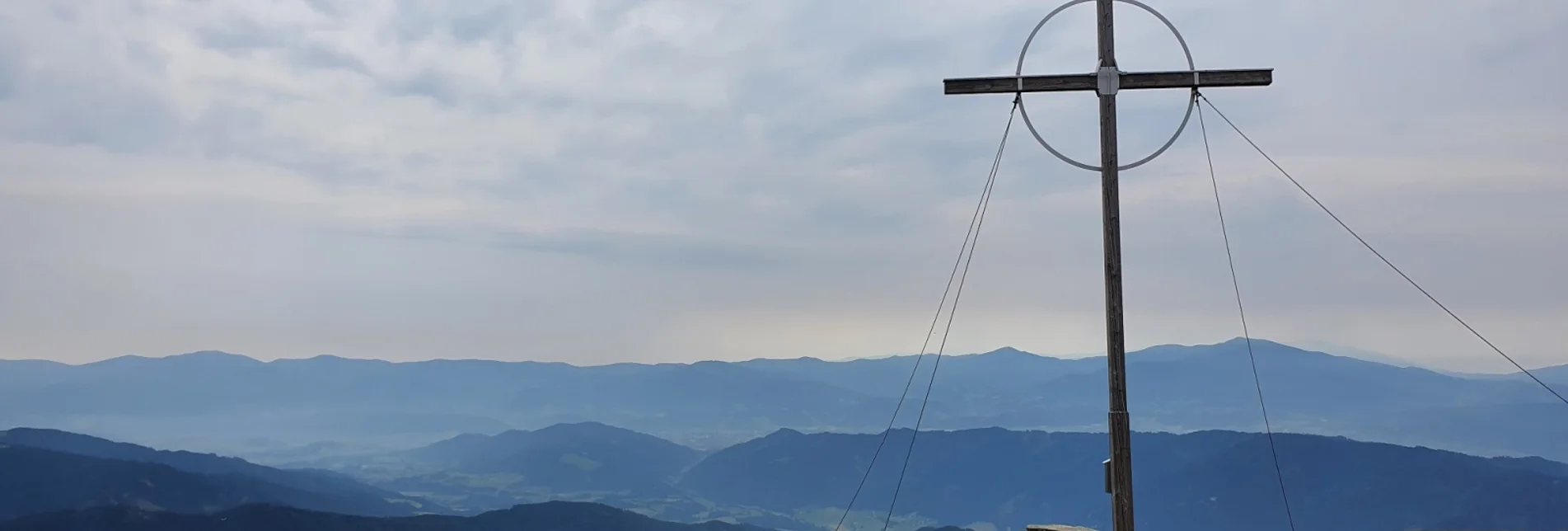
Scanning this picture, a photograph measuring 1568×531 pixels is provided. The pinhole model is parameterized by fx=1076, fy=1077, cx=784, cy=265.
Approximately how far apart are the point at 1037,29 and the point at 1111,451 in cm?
504

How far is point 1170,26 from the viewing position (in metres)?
12.9

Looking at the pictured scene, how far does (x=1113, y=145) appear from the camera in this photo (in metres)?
12.2

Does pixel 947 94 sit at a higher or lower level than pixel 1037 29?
lower

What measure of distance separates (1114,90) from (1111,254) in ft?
6.20

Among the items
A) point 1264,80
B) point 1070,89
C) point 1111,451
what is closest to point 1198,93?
point 1264,80

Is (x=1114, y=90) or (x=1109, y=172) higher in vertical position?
(x=1114, y=90)

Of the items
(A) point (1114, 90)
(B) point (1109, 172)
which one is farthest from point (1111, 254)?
(A) point (1114, 90)

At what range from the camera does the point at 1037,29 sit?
13.0 meters

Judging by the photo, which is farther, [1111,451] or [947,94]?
[947,94]

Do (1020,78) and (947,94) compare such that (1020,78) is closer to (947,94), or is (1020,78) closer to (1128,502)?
(947,94)

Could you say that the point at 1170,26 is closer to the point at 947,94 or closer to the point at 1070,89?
the point at 1070,89

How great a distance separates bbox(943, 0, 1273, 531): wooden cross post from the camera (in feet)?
39.4

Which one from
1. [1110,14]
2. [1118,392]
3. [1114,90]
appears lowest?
[1118,392]

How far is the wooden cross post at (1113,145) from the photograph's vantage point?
12016 mm
